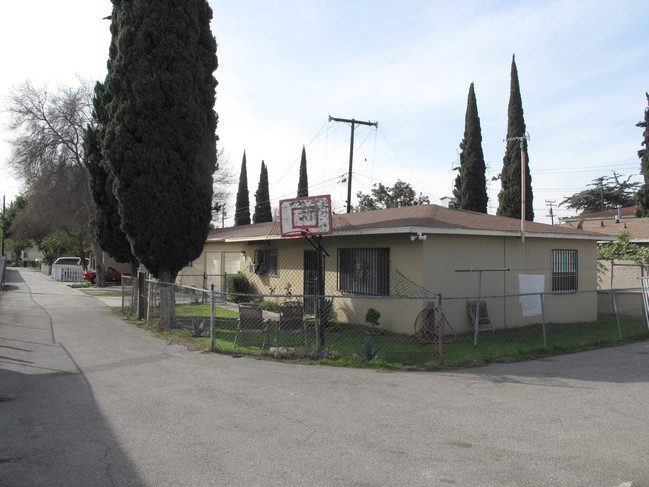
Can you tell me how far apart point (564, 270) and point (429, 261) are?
230 inches

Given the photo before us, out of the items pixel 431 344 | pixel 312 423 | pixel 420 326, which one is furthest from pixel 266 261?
pixel 312 423

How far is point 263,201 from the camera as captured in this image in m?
44.6

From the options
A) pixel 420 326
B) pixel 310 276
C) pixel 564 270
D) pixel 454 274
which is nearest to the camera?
pixel 420 326

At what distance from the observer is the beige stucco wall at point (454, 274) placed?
437 inches

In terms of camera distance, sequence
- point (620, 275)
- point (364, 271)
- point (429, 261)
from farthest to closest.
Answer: point (620, 275)
point (364, 271)
point (429, 261)

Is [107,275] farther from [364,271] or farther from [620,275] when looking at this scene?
[620,275]

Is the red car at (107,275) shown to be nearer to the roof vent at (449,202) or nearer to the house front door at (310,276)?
the house front door at (310,276)

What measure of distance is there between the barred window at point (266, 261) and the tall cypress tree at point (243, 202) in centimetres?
2705

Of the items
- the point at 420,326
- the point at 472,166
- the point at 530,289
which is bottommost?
the point at 420,326

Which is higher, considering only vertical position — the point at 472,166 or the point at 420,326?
the point at 472,166

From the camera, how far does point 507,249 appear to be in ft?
41.7

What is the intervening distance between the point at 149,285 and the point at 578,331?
462 inches

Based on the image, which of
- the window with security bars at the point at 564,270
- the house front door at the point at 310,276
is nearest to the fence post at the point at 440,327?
the house front door at the point at 310,276

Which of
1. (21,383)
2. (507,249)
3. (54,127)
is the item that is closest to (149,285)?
(21,383)
